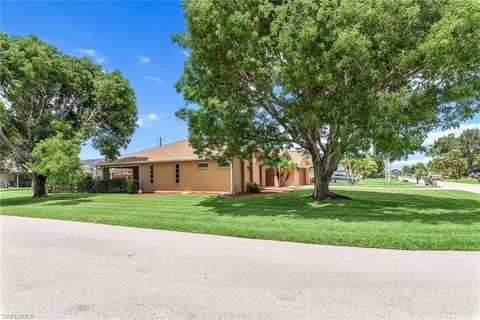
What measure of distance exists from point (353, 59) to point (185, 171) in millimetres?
16432

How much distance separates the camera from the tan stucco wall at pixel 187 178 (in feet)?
72.4

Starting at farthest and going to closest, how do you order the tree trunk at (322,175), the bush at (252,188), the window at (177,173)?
1. the window at (177,173)
2. the bush at (252,188)
3. the tree trunk at (322,175)

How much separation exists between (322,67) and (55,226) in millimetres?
9873

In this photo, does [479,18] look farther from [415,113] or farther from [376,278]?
[376,278]

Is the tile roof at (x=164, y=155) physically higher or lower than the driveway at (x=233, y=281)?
higher

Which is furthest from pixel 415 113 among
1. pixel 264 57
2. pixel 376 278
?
pixel 376 278

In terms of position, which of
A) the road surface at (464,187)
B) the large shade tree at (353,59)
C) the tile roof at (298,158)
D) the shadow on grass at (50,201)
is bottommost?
the road surface at (464,187)

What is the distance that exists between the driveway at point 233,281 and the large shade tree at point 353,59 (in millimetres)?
5608

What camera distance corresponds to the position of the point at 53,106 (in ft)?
68.8

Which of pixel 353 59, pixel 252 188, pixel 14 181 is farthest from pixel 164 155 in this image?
pixel 14 181

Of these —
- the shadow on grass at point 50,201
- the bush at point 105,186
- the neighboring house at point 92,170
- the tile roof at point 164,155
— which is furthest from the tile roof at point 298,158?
the shadow on grass at point 50,201

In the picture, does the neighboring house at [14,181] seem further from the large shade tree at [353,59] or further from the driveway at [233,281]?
the driveway at [233,281]

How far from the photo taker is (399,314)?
3455 millimetres

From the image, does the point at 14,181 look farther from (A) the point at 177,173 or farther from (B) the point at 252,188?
(B) the point at 252,188
